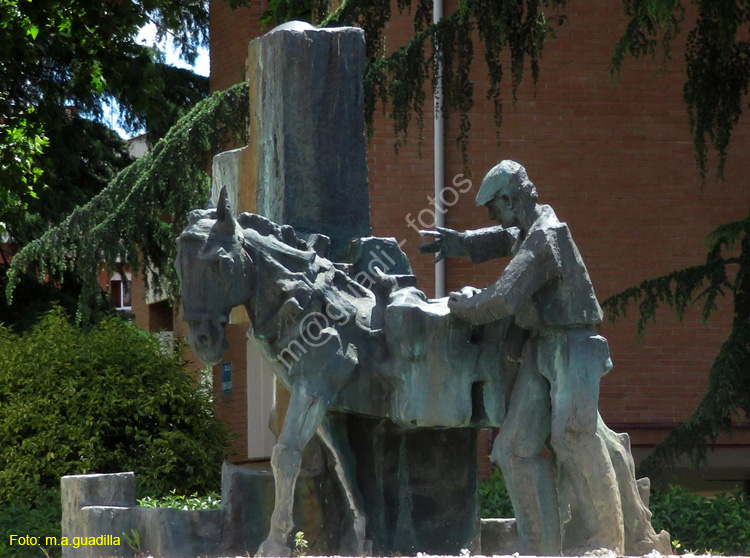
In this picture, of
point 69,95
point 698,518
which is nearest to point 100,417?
point 698,518

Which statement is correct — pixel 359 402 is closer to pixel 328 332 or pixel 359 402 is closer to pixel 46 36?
pixel 328 332

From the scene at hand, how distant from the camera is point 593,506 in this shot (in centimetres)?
659

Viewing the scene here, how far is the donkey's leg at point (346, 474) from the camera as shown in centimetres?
691

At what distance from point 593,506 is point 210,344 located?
1907 mm

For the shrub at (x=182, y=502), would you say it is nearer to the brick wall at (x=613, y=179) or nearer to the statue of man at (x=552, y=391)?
the statue of man at (x=552, y=391)

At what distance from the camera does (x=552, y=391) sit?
655 centimetres

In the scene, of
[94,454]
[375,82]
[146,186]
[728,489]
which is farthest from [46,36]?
[728,489]

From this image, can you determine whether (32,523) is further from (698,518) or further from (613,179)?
(613,179)

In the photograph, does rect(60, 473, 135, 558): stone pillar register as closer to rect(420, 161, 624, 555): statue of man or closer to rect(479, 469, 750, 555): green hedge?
rect(420, 161, 624, 555): statue of man

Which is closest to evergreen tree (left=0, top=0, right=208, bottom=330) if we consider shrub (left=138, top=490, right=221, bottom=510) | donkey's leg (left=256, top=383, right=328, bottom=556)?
shrub (left=138, top=490, right=221, bottom=510)

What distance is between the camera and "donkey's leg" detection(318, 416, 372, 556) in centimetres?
691

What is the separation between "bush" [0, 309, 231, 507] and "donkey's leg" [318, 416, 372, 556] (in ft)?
16.1

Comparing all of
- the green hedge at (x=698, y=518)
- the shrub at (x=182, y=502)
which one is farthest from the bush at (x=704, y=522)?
the shrub at (x=182, y=502)

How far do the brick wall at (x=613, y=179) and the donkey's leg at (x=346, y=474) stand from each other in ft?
26.1
